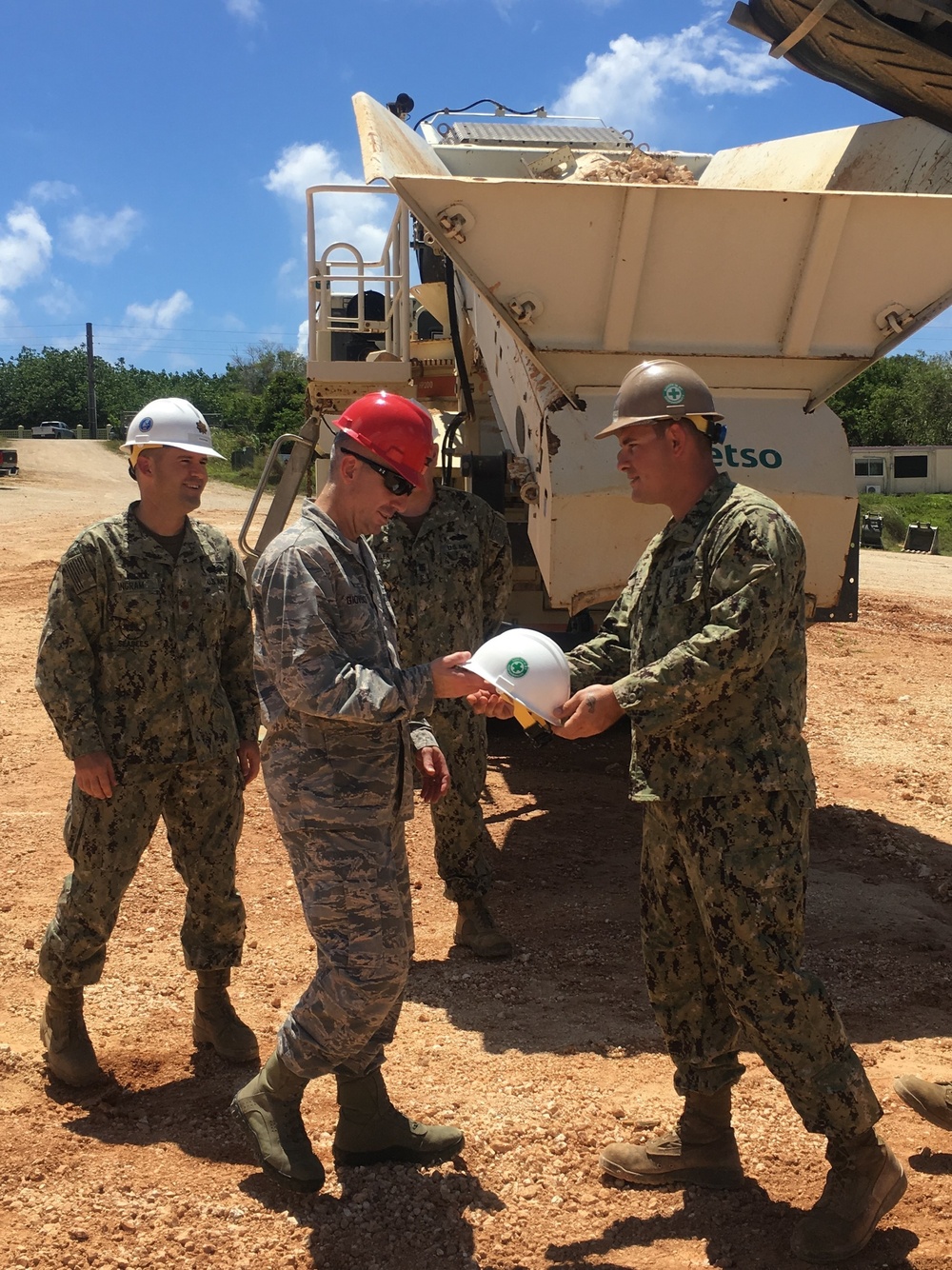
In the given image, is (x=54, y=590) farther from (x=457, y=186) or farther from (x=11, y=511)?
(x=11, y=511)

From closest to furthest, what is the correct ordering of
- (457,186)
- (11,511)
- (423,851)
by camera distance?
1. (457,186)
2. (423,851)
3. (11,511)

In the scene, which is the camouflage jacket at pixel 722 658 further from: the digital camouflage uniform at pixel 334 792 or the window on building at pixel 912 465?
the window on building at pixel 912 465

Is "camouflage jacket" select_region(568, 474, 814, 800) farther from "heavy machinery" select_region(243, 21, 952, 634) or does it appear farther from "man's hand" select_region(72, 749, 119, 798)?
"heavy machinery" select_region(243, 21, 952, 634)

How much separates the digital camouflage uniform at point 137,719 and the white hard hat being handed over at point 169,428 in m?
0.24

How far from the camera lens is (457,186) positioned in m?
4.50

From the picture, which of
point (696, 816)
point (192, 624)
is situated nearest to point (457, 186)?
point (192, 624)

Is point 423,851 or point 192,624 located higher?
point 192,624

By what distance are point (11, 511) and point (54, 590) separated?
2146 centimetres

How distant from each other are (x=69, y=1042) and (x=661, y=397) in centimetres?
256

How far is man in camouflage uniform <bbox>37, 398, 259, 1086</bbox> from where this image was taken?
3.57 m

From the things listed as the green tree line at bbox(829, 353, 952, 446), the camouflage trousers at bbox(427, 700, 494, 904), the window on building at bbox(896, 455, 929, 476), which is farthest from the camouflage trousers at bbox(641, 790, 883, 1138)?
the green tree line at bbox(829, 353, 952, 446)

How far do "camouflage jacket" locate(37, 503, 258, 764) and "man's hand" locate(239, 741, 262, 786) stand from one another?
0.36 ft

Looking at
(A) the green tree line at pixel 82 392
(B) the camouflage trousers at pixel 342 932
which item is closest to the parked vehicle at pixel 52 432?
(A) the green tree line at pixel 82 392

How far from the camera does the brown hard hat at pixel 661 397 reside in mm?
2957
